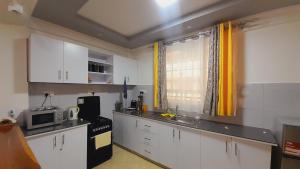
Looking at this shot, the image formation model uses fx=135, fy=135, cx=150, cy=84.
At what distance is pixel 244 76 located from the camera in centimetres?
215

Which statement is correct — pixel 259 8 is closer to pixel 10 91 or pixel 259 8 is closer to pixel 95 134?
pixel 95 134

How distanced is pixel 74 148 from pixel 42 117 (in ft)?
2.16

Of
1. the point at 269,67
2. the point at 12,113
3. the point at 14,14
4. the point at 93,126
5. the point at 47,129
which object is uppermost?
the point at 14,14

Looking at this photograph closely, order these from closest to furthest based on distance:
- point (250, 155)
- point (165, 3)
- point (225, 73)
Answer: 1. point (250, 155)
2. point (165, 3)
3. point (225, 73)

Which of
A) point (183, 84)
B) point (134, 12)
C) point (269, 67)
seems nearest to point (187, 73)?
point (183, 84)

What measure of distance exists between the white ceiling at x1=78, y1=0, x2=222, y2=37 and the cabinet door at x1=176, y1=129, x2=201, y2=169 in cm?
189

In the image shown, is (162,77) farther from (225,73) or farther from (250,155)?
(250,155)

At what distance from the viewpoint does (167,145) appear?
7.73 feet

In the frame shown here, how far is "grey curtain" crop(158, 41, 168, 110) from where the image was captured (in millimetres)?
2949

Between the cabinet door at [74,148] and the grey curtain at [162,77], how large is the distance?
1.57 m

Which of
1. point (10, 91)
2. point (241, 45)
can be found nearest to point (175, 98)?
point (241, 45)

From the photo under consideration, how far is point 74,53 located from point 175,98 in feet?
6.87

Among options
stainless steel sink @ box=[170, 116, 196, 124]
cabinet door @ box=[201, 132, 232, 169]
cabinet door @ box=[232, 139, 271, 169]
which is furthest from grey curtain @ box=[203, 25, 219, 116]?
cabinet door @ box=[232, 139, 271, 169]

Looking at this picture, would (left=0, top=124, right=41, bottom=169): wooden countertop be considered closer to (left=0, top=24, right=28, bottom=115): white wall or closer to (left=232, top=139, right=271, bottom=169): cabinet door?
(left=0, top=24, right=28, bottom=115): white wall
